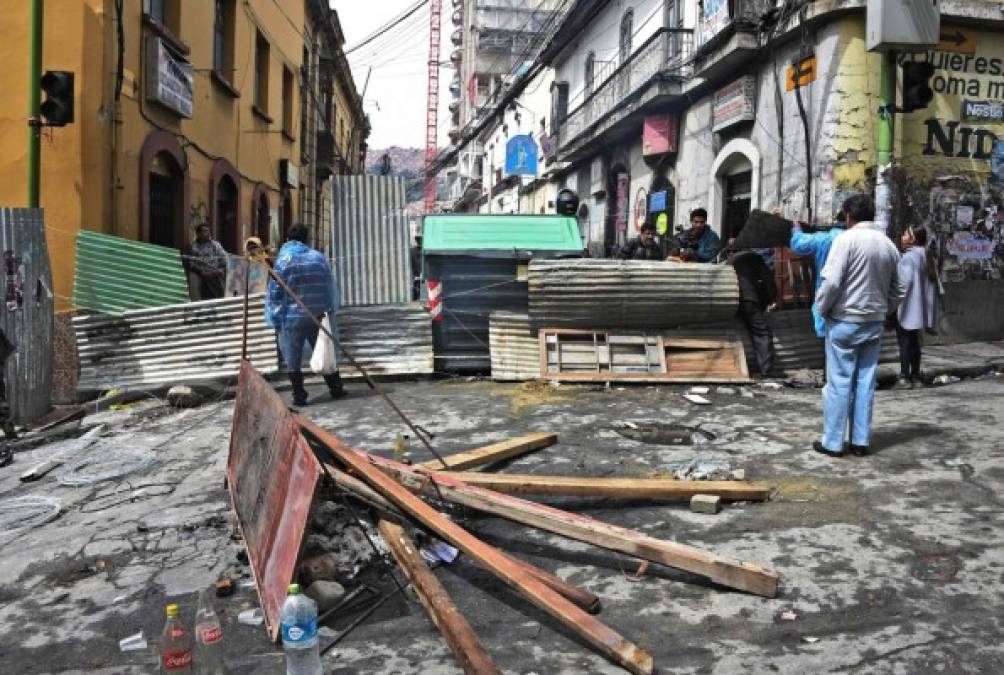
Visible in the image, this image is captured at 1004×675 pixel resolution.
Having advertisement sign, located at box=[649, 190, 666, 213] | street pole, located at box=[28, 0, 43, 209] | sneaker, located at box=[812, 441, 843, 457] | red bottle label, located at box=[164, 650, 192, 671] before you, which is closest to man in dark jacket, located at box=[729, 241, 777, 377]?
sneaker, located at box=[812, 441, 843, 457]

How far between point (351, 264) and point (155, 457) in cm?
437

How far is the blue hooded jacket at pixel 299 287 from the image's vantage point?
7219 mm

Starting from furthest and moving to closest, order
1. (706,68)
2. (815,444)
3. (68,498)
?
(706,68) → (815,444) → (68,498)

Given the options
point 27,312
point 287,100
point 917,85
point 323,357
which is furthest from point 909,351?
point 287,100

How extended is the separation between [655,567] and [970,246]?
36.3 feet

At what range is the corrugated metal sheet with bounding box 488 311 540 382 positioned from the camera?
8.35 m

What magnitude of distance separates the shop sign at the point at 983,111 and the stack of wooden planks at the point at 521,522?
10.3 meters

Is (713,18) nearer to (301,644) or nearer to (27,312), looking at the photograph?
(27,312)

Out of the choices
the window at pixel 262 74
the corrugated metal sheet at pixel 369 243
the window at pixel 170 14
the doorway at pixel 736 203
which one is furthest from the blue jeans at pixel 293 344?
the window at pixel 262 74

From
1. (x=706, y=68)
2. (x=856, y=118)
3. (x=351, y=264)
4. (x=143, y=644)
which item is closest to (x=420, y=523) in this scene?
(x=143, y=644)

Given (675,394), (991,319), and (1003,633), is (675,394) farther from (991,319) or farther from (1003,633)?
(991,319)

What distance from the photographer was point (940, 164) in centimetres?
1145

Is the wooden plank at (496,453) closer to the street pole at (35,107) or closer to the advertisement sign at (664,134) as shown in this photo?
the street pole at (35,107)

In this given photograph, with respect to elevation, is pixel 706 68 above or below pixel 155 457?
above
